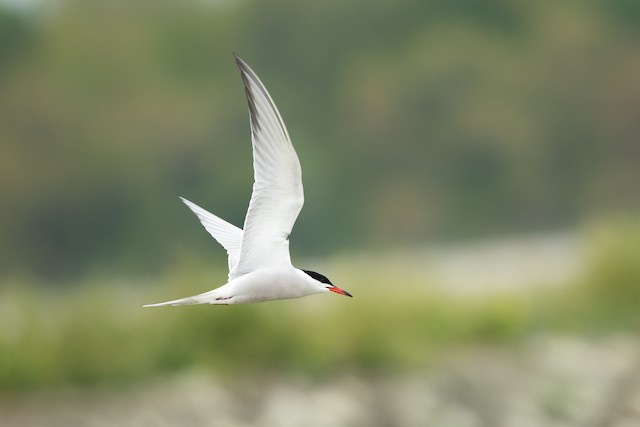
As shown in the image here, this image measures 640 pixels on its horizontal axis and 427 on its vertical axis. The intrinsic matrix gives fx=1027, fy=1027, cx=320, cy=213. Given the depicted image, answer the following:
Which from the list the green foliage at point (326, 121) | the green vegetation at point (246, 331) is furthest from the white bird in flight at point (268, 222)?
the green foliage at point (326, 121)

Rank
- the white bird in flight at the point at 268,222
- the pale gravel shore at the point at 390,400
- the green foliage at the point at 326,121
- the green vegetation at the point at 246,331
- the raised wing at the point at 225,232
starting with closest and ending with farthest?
the white bird in flight at the point at 268,222
the raised wing at the point at 225,232
the pale gravel shore at the point at 390,400
the green vegetation at the point at 246,331
the green foliage at the point at 326,121

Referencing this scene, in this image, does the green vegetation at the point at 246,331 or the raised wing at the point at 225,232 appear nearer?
the raised wing at the point at 225,232

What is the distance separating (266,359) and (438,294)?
2.53 feet

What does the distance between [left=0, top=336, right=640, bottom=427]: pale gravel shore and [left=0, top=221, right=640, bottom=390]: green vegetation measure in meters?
0.07

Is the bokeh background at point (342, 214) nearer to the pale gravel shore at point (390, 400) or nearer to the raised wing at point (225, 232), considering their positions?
the pale gravel shore at point (390, 400)

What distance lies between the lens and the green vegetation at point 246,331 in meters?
3.10

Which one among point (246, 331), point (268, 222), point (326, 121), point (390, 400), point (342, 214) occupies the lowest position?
point (390, 400)

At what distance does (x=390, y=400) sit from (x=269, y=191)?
5.88 feet

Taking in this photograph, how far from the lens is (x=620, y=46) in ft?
21.7

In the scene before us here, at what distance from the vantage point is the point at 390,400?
10.1ft

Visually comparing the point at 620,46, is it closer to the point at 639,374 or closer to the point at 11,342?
the point at 639,374

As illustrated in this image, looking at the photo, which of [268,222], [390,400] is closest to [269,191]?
[268,222]

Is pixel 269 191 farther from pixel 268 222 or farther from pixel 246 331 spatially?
pixel 246 331

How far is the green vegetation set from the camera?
122 inches
